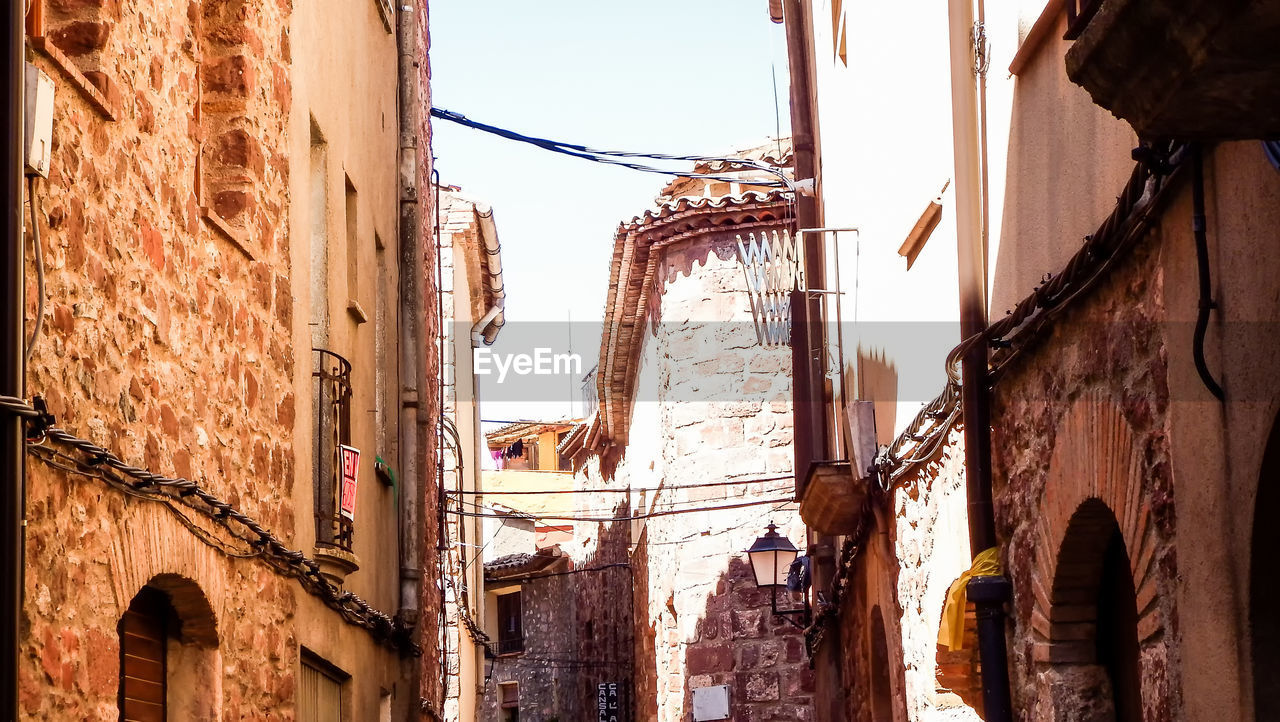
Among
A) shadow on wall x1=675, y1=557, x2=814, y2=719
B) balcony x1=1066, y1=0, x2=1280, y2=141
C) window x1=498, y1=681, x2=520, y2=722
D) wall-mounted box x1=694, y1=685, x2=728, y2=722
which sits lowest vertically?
window x1=498, y1=681, x2=520, y2=722

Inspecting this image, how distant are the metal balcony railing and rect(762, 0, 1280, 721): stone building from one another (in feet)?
10.8

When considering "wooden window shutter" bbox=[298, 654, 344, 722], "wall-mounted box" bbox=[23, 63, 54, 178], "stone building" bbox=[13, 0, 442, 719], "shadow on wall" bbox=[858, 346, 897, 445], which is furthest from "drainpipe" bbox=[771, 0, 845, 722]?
"wall-mounted box" bbox=[23, 63, 54, 178]

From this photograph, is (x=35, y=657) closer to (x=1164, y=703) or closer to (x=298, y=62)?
(x=1164, y=703)

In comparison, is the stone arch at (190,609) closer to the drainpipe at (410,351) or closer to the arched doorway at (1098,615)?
the arched doorway at (1098,615)

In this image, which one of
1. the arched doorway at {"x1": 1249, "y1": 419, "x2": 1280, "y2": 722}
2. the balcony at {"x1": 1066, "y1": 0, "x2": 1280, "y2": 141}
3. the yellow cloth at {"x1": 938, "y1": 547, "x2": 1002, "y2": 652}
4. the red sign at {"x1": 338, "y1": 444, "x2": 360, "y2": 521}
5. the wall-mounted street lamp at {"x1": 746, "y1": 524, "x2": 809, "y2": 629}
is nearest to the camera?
the balcony at {"x1": 1066, "y1": 0, "x2": 1280, "y2": 141}

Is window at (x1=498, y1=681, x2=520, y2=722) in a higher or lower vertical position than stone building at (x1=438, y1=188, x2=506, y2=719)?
lower

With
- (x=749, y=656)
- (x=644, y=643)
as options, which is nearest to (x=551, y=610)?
(x=644, y=643)

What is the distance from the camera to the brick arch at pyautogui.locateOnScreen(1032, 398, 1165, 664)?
16.6 feet

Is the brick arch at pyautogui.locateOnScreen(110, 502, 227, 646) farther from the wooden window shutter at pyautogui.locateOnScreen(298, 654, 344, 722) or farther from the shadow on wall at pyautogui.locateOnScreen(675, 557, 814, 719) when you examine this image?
the shadow on wall at pyautogui.locateOnScreen(675, 557, 814, 719)

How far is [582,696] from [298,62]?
84.4 feet

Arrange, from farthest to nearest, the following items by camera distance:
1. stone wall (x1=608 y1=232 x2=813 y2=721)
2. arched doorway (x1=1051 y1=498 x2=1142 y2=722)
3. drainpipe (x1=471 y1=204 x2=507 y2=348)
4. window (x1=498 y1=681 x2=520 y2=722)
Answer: window (x1=498 y1=681 x2=520 y2=722)
drainpipe (x1=471 y1=204 x2=507 y2=348)
stone wall (x1=608 y1=232 x2=813 y2=721)
arched doorway (x1=1051 y1=498 x2=1142 y2=722)

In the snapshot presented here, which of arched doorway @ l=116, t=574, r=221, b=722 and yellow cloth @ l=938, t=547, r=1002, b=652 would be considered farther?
yellow cloth @ l=938, t=547, r=1002, b=652

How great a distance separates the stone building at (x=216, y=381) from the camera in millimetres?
5367

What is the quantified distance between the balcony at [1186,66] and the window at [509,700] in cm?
3486
